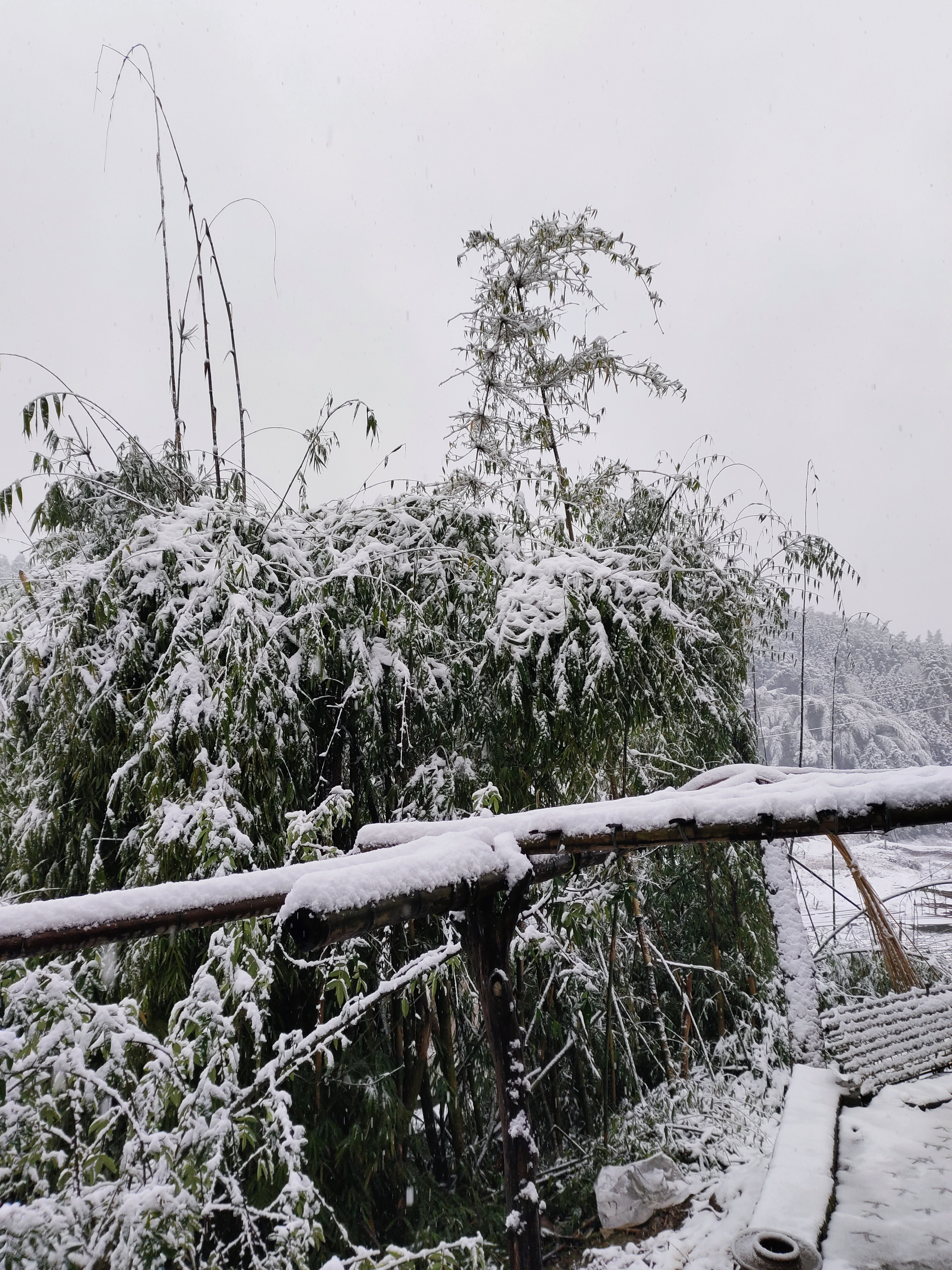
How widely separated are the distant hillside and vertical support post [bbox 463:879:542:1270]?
4.22 m

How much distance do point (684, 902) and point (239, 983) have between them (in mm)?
3685

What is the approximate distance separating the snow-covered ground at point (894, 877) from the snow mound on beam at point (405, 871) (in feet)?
26.0

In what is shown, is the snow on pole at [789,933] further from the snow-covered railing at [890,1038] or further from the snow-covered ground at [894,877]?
the snow-covered ground at [894,877]

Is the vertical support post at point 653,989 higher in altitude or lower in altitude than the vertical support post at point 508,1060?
lower

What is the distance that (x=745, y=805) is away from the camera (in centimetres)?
123

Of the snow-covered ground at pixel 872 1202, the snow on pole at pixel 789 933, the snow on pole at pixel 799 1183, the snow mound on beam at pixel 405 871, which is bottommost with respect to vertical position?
the snow-covered ground at pixel 872 1202

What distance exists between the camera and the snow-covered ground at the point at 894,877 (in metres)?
10.1

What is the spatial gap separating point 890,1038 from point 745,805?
2437mm

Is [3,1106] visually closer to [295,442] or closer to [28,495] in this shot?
[28,495]

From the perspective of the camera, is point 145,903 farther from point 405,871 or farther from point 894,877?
point 894,877

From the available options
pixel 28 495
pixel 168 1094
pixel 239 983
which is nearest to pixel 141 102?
pixel 28 495

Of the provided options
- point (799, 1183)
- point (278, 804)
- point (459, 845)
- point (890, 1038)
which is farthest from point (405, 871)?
point (890, 1038)

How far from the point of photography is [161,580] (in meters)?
2.39

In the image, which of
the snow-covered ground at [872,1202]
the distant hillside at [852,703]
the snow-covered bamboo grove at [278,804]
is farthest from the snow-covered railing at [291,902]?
the distant hillside at [852,703]
